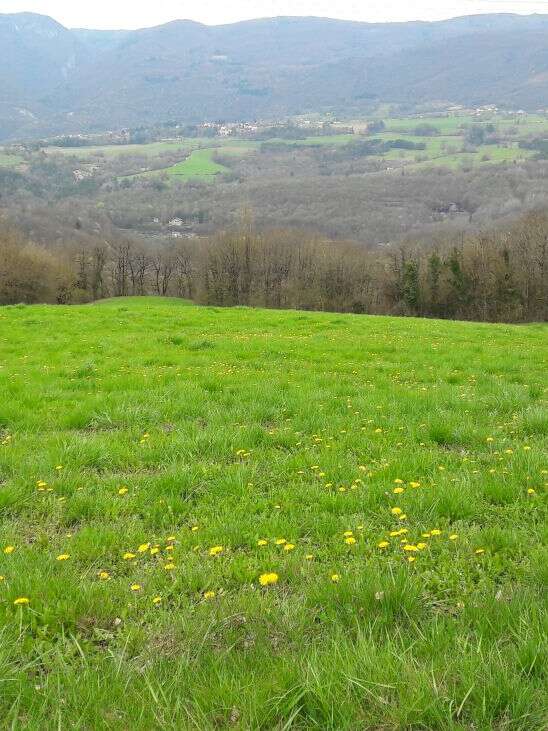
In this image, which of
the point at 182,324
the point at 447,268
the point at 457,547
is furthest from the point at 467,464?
the point at 447,268

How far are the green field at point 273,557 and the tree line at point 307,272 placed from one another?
5601 cm

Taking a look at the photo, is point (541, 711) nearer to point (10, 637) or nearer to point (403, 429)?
point (10, 637)

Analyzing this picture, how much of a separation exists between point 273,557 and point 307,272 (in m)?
71.8

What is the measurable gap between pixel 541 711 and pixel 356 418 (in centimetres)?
550

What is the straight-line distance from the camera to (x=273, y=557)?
14.1ft

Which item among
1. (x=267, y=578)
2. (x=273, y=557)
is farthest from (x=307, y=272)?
(x=267, y=578)

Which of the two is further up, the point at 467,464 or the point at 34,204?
the point at 34,204

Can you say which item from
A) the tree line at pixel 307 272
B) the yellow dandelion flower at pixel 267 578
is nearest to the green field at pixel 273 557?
the yellow dandelion flower at pixel 267 578

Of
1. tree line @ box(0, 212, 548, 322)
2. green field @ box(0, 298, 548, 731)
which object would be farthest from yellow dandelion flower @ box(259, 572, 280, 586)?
tree line @ box(0, 212, 548, 322)

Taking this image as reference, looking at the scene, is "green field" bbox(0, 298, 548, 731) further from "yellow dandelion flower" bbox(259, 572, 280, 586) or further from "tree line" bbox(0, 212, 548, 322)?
"tree line" bbox(0, 212, 548, 322)

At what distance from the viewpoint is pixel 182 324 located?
20984mm

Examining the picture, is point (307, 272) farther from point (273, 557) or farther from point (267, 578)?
point (267, 578)

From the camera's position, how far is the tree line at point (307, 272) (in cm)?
6125

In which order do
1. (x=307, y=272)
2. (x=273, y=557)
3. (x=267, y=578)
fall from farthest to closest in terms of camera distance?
(x=307, y=272) < (x=273, y=557) < (x=267, y=578)
